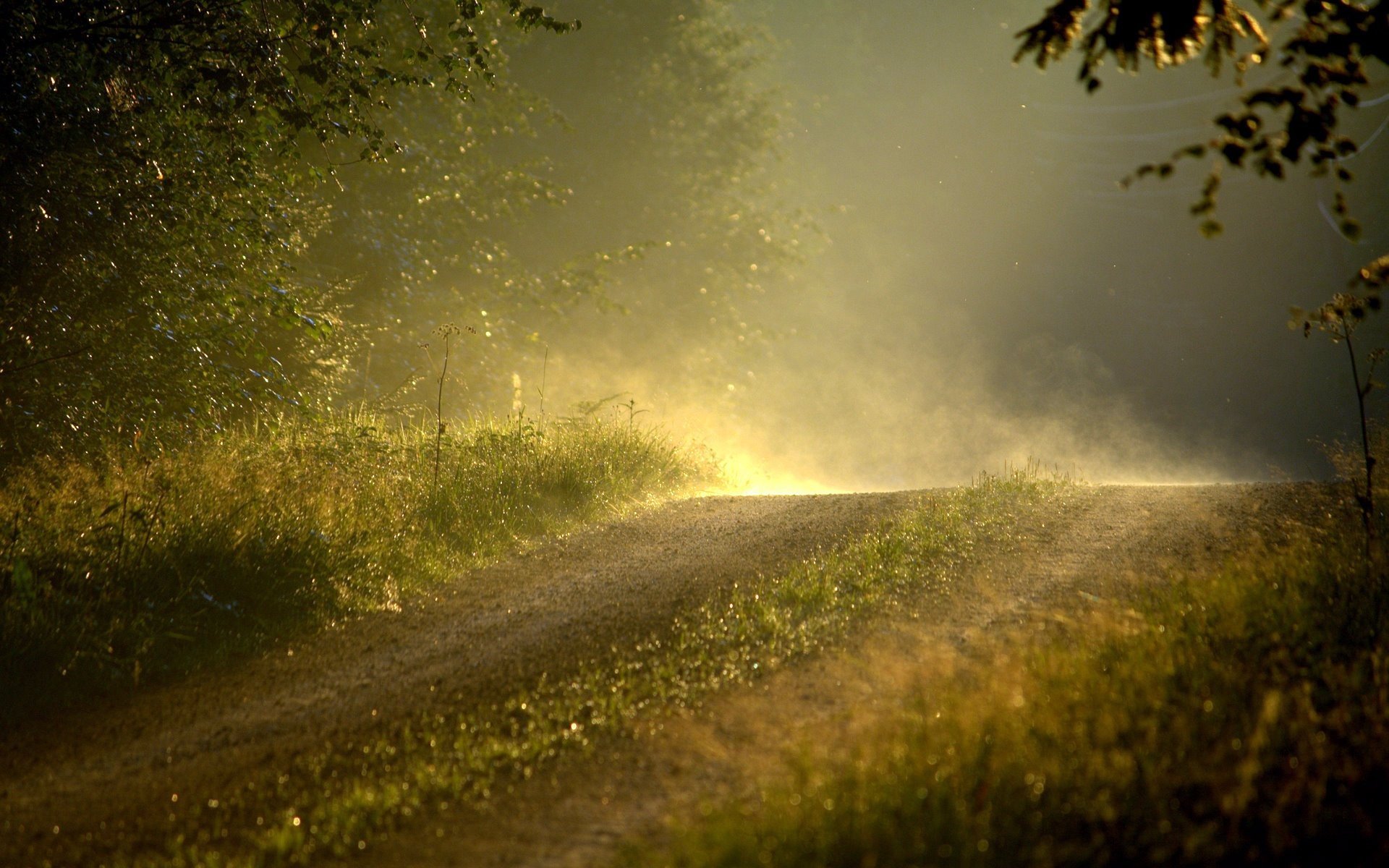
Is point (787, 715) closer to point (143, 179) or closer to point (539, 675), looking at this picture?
point (539, 675)

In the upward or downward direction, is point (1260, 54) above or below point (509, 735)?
above

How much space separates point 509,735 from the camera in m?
4.38

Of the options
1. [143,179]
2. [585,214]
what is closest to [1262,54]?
[143,179]

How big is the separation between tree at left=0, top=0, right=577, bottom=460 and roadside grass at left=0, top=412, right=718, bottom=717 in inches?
36.7

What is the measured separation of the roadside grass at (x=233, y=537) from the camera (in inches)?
214

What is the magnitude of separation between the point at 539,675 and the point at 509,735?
2.46ft

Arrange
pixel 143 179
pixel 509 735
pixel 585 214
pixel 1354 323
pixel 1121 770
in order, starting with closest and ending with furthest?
pixel 1121 770
pixel 509 735
pixel 1354 323
pixel 143 179
pixel 585 214

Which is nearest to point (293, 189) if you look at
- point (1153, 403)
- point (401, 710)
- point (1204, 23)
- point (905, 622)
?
point (401, 710)

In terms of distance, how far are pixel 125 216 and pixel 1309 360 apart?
33.1m

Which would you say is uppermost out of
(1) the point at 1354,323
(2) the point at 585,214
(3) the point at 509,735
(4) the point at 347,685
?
(2) the point at 585,214

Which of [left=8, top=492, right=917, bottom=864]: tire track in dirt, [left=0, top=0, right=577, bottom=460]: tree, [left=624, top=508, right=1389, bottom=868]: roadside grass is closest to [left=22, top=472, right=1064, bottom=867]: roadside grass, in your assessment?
[left=8, top=492, right=917, bottom=864]: tire track in dirt

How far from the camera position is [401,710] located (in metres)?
4.74

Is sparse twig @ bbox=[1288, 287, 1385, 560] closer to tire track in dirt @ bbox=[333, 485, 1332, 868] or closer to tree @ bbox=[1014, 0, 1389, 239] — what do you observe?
tire track in dirt @ bbox=[333, 485, 1332, 868]

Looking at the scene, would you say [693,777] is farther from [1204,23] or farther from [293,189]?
[293,189]
